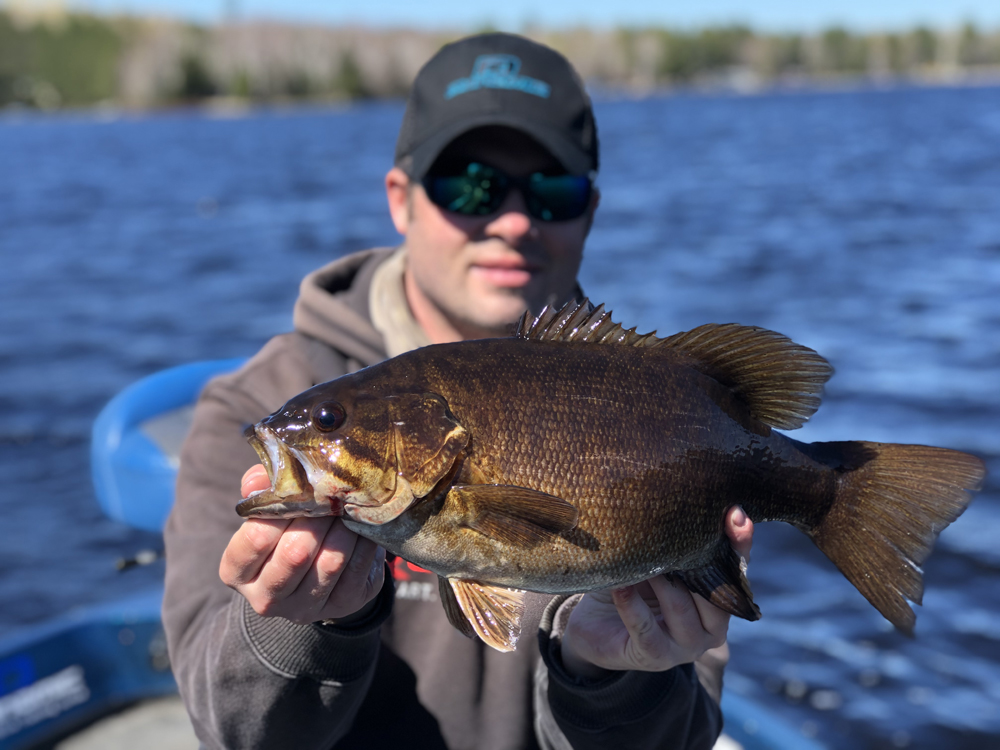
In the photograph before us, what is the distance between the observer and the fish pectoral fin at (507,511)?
1.98 m

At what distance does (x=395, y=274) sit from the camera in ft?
12.3

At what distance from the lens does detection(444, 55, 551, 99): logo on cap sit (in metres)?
3.47

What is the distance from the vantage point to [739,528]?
2.20 meters

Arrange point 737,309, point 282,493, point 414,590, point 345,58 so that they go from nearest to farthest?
point 282,493, point 414,590, point 737,309, point 345,58

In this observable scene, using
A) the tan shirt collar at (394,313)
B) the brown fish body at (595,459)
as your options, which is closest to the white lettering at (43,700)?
the tan shirt collar at (394,313)

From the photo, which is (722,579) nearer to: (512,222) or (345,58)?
(512,222)

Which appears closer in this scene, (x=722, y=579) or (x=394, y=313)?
(x=722, y=579)

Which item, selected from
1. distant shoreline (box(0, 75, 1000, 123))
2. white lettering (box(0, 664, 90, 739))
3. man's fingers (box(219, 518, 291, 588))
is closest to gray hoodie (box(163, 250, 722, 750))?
man's fingers (box(219, 518, 291, 588))

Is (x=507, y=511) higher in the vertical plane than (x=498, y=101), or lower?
lower

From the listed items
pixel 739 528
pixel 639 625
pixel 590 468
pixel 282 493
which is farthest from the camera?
pixel 639 625

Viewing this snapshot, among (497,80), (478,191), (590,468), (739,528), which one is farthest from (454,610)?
(497,80)

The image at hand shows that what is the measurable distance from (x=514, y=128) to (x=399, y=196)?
636mm

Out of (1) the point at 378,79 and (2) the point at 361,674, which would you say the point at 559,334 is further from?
(1) the point at 378,79

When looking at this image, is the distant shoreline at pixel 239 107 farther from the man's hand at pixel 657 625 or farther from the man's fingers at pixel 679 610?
the man's fingers at pixel 679 610
